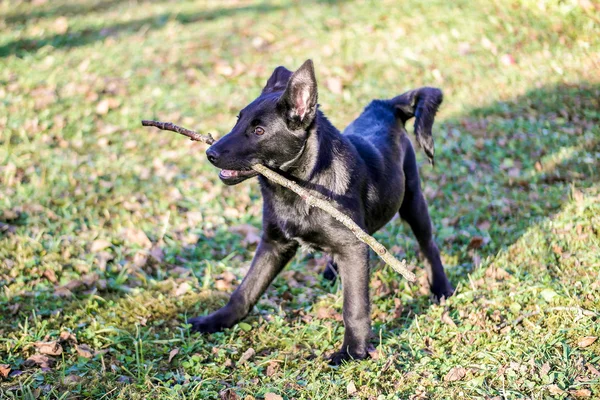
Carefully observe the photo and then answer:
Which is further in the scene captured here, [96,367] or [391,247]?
[391,247]

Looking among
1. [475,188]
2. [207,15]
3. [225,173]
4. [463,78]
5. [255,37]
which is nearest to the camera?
[225,173]

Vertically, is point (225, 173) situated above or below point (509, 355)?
above

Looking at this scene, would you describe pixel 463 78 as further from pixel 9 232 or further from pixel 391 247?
pixel 9 232

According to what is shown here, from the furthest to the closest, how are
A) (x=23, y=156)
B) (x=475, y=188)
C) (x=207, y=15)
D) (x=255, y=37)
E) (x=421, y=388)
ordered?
1. (x=207, y=15)
2. (x=255, y=37)
3. (x=23, y=156)
4. (x=475, y=188)
5. (x=421, y=388)

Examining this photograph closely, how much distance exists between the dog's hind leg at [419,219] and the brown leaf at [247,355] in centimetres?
159

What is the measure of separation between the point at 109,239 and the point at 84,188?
3.89ft

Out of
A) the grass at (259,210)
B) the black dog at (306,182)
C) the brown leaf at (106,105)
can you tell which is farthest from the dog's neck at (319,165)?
the brown leaf at (106,105)

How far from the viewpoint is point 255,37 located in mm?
10906

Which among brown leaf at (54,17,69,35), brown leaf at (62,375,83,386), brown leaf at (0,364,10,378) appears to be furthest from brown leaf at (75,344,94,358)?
brown leaf at (54,17,69,35)

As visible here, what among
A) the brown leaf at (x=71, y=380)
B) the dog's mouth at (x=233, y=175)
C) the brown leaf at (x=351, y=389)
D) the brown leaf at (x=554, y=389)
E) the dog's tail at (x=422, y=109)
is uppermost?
the dog's mouth at (x=233, y=175)

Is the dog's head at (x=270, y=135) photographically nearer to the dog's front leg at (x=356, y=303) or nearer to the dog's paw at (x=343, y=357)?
the dog's front leg at (x=356, y=303)

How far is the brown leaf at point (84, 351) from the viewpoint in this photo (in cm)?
409

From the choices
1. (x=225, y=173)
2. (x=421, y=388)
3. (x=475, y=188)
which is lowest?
(x=475, y=188)

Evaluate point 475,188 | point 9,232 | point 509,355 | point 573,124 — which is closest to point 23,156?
point 9,232
